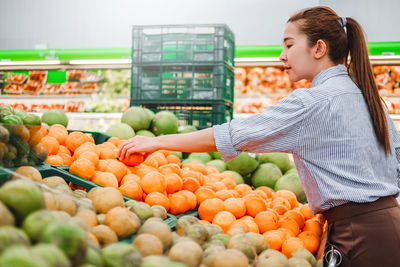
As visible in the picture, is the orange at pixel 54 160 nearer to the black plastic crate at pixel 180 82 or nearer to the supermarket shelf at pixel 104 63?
the black plastic crate at pixel 180 82

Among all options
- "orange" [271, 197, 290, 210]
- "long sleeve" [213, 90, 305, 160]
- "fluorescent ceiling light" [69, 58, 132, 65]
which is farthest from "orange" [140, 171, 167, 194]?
"fluorescent ceiling light" [69, 58, 132, 65]

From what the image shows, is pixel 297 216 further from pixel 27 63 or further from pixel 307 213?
pixel 27 63

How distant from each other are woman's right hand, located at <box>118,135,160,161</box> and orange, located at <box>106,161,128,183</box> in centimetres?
4

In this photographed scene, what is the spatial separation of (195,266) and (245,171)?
2.15m

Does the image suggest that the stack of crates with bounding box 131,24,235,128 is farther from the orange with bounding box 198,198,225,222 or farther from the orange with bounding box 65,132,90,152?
the orange with bounding box 198,198,225,222

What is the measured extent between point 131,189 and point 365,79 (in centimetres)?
107

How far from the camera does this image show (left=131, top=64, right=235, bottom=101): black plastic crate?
3434mm

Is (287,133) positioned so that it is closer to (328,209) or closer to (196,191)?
(328,209)

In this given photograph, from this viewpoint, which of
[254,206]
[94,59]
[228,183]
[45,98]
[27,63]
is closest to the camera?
[254,206]

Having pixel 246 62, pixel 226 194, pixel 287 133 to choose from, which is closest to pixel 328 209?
pixel 287 133

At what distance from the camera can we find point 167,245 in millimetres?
819

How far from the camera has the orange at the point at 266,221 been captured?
1560 millimetres

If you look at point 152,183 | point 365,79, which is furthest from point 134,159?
point 365,79

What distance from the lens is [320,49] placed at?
158 cm
